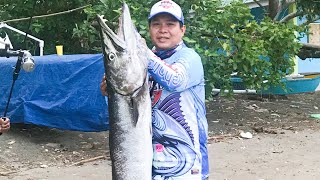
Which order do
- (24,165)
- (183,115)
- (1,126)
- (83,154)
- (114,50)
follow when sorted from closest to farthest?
1. (114,50)
2. (183,115)
3. (1,126)
4. (24,165)
5. (83,154)

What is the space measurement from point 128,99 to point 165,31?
1.62 feet

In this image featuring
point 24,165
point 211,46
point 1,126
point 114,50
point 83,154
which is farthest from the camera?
point 211,46

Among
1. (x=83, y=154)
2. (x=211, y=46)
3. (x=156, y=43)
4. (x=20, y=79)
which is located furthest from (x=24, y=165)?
(x=156, y=43)

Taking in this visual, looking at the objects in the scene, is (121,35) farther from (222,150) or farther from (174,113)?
(222,150)

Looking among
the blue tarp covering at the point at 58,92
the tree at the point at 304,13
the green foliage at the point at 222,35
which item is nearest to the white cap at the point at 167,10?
the blue tarp covering at the point at 58,92

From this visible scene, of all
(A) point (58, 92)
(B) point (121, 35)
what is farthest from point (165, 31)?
(A) point (58, 92)

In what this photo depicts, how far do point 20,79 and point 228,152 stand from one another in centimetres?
338

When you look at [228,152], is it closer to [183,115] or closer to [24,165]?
[24,165]

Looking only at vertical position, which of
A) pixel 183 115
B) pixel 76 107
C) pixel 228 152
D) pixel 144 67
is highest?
pixel 144 67

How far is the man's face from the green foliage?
555 cm

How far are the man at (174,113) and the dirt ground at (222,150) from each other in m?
3.87

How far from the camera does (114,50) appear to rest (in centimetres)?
254

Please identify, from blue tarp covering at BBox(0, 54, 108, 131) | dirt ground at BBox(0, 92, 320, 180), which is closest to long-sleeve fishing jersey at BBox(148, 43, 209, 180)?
dirt ground at BBox(0, 92, 320, 180)

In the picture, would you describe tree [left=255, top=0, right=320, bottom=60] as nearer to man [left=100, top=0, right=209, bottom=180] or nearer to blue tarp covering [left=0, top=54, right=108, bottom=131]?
blue tarp covering [left=0, top=54, right=108, bottom=131]
